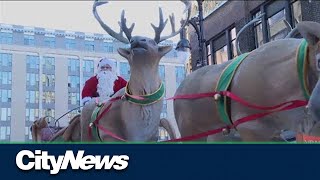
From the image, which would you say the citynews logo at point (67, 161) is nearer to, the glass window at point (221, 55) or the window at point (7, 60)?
the glass window at point (221, 55)

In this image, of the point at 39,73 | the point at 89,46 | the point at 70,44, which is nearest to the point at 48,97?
the point at 39,73

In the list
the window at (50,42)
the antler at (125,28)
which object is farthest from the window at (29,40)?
the antler at (125,28)

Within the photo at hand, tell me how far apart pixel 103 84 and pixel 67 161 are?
387 cm

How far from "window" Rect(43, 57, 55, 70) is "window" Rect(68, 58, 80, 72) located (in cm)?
183

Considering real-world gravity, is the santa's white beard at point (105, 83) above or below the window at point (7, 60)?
below

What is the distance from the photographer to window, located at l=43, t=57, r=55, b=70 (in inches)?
1975

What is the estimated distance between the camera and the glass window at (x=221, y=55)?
21531 millimetres

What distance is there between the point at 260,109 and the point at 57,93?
4772cm

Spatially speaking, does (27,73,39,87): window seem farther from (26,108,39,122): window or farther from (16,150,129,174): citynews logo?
(16,150,129,174): citynews logo

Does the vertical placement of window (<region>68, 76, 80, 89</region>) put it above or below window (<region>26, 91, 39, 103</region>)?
above

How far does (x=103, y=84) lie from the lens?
22.5ft

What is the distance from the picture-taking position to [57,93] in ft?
166

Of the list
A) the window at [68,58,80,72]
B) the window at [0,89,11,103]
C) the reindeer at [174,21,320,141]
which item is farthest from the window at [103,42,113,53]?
the reindeer at [174,21,320,141]

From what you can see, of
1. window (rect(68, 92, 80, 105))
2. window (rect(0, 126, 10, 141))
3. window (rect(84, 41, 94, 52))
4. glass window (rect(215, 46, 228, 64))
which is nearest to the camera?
glass window (rect(215, 46, 228, 64))
